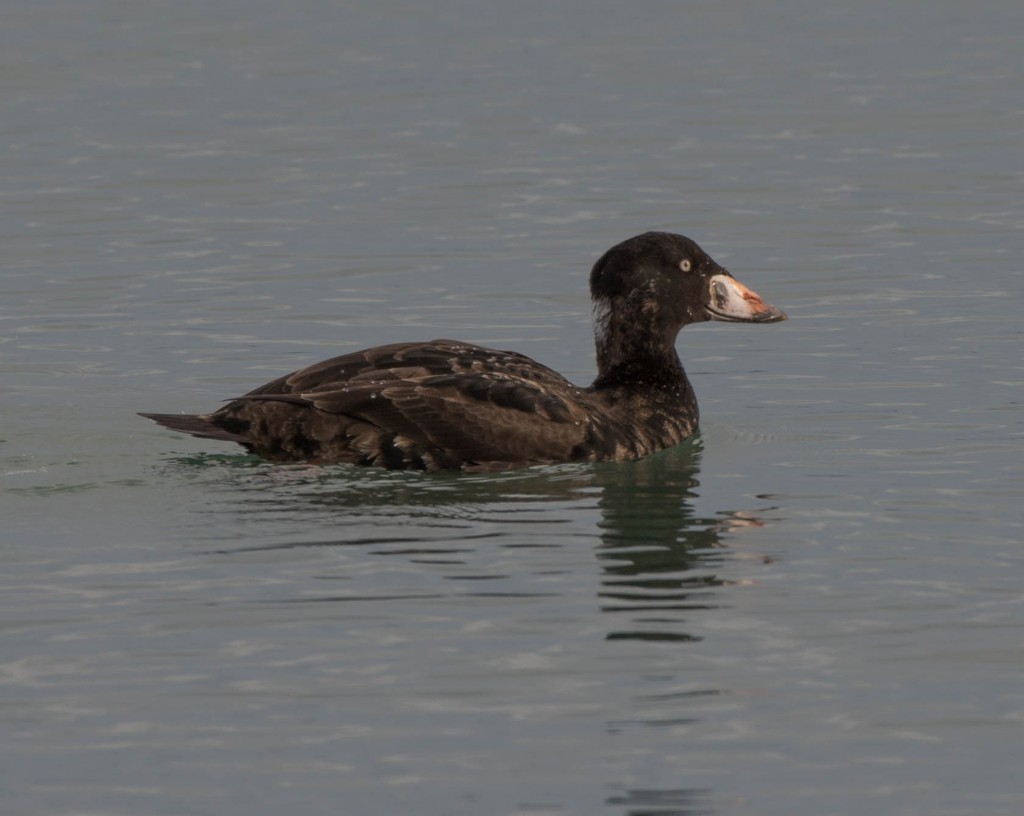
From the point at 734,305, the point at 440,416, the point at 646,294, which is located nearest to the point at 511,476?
the point at 440,416

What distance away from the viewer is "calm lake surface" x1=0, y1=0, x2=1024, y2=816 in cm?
739

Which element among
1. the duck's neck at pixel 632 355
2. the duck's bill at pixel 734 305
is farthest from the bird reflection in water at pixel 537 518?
the duck's bill at pixel 734 305

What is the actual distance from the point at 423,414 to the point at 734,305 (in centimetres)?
243

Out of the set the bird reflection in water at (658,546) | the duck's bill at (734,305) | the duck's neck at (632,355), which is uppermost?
the duck's bill at (734,305)

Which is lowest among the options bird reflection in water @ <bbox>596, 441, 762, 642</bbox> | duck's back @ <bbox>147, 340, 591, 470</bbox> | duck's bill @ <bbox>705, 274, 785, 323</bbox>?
bird reflection in water @ <bbox>596, 441, 762, 642</bbox>

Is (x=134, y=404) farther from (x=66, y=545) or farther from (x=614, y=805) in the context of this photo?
(x=614, y=805)

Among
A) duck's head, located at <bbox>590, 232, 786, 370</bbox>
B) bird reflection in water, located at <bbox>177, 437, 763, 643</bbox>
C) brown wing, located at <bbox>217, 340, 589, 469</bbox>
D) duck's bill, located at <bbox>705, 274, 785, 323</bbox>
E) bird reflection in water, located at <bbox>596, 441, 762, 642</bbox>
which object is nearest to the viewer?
bird reflection in water, located at <bbox>596, 441, 762, 642</bbox>

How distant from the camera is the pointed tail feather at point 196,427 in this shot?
1134cm

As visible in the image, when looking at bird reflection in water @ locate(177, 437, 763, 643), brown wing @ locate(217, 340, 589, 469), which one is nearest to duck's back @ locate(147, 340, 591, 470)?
brown wing @ locate(217, 340, 589, 469)

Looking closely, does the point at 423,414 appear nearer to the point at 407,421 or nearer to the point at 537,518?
the point at 407,421

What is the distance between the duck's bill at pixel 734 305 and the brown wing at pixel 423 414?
1.54 metres

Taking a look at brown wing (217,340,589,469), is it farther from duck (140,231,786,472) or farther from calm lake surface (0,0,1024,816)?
calm lake surface (0,0,1024,816)

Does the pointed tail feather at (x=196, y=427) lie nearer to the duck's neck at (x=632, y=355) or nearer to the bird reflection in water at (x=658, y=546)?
the bird reflection in water at (x=658, y=546)

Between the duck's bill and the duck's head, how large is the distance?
0.21 feet
